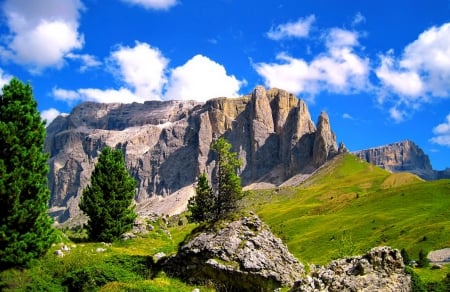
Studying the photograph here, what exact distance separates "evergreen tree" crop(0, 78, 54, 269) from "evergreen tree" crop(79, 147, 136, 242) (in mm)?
18042

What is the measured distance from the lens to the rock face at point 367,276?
864 inches

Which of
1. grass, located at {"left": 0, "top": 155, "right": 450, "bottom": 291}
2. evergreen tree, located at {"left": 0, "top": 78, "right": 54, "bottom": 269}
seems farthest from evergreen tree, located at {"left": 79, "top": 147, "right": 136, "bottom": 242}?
evergreen tree, located at {"left": 0, "top": 78, "right": 54, "bottom": 269}

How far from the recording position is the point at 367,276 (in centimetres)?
2239

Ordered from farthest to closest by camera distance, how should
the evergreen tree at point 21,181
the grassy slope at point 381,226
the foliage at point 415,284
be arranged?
the grassy slope at point 381,226
the evergreen tree at point 21,181
the foliage at point 415,284

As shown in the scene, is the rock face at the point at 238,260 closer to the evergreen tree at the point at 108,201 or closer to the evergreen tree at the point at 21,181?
the evergreen tree at the point at 21,181

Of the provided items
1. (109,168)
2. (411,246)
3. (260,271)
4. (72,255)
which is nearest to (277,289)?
(260,271)

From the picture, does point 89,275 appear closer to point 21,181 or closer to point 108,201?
point 21,181

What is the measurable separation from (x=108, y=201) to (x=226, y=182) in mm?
15645

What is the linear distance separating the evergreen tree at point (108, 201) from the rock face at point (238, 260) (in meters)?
19.5

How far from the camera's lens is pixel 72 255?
123ft

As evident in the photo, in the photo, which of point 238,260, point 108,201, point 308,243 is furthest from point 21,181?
point 308,243

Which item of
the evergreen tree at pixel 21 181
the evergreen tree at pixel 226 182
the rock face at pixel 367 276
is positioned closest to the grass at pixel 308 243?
the evergreen tree at pixel 21 181

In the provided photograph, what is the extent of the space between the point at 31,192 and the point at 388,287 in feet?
82.7

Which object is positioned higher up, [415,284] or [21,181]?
[21,181]
